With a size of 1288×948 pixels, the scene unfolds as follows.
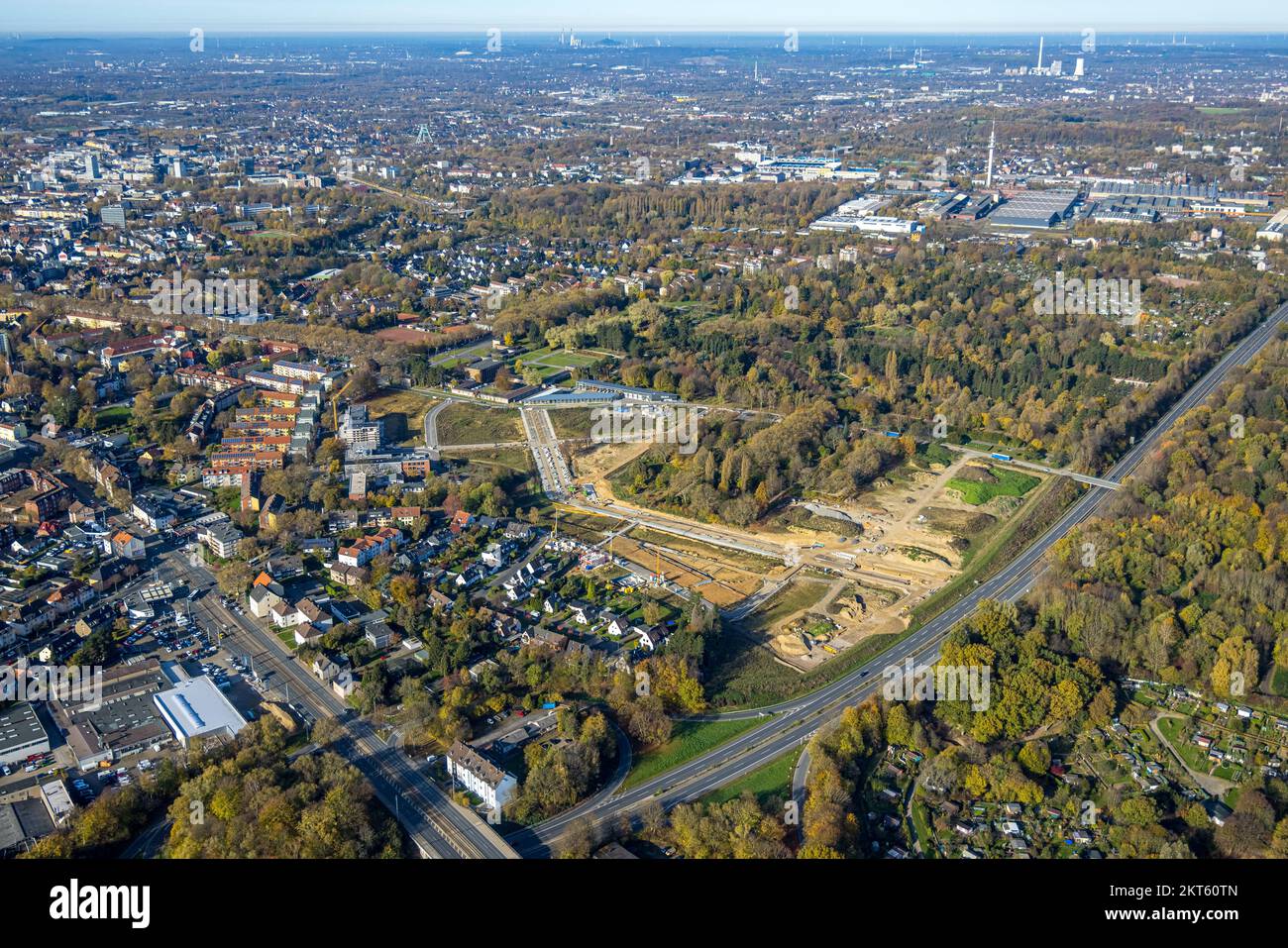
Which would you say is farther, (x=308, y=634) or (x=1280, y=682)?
(x=308, y=634)

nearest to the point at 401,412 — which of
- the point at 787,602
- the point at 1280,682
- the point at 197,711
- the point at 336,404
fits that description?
the point at 336,404

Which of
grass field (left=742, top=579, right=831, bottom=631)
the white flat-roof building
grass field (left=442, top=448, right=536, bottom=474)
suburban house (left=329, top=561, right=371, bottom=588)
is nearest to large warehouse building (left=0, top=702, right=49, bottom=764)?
the white flat-roof building

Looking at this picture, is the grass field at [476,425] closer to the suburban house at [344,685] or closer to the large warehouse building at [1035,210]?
the suburban house at [344,685]

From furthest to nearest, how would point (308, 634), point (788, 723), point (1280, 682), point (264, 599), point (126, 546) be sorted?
point (126, 546), point (264, 599), point (308, 634), point (1280, 682), point (788, 723)

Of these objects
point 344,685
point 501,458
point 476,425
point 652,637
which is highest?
point 476,425

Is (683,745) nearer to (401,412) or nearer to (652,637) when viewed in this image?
(652,637)

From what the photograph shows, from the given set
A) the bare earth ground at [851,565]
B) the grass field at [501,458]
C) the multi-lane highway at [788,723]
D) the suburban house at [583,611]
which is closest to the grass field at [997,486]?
the bare earth ground at [851,565]
